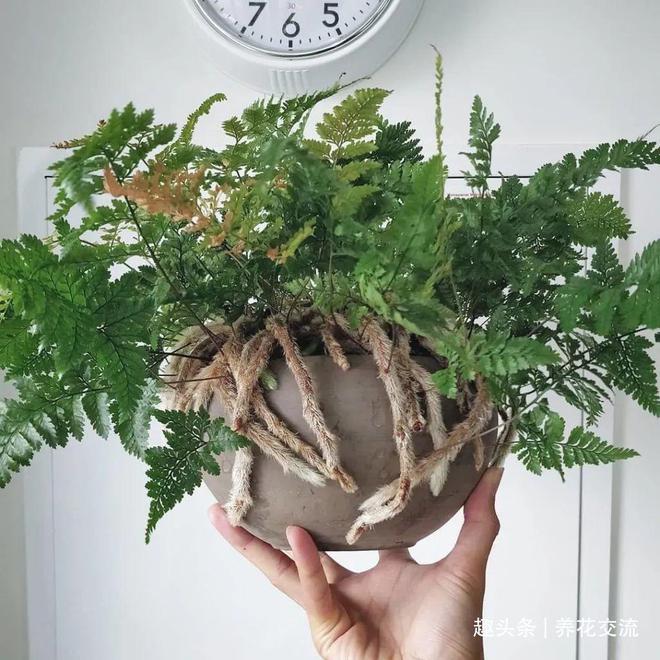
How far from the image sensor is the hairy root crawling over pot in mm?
499

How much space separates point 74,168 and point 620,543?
119 cm

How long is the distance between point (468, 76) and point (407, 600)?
0.87 metres

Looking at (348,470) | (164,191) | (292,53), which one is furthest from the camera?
(292,53)

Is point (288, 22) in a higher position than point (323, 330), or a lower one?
higher

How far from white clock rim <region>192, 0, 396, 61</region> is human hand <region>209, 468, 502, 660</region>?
2.53 feet

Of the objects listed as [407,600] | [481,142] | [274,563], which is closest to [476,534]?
[407,600]

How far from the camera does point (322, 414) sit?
50 centimetres

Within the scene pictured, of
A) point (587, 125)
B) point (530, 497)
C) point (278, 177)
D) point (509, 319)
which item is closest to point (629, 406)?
point (530, 497)

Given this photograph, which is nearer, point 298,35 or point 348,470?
point 348,470

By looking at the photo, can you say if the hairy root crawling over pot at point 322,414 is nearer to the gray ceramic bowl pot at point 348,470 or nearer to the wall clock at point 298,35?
the gray ceramic bowl pot at point 348,470

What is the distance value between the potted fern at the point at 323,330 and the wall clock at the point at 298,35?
25.0 inches

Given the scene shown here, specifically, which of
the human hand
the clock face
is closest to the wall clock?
the clock face

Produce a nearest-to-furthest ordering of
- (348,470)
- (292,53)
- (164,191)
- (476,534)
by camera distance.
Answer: (164,191), (348,470), (476,534), (292,53)

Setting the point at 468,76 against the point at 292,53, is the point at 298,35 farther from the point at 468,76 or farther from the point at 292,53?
the point at 468,76
